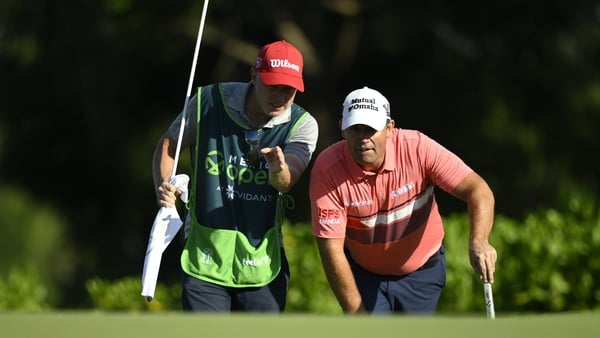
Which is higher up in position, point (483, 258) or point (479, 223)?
point (479, 223)

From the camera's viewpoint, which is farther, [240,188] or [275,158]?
[240,188]

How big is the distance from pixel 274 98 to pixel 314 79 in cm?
1342

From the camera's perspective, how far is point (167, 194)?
6.09 meters

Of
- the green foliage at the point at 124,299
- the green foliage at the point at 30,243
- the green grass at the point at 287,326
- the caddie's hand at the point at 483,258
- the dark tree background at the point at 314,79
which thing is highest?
the dark tree background at the point at 314,79

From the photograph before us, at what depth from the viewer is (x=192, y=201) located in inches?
245

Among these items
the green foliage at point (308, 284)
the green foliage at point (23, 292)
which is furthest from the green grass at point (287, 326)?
the green foliage at point (23, 292)

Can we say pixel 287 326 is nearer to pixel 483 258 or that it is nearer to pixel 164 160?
pixel 483 258

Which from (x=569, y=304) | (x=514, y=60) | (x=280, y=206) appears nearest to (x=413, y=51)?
(x=514, y=60)

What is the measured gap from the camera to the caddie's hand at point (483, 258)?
6051 millimetres

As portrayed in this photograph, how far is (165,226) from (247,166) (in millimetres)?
484

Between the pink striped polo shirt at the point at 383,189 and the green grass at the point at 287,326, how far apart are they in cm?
260

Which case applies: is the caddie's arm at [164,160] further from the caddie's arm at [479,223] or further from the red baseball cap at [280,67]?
the caddie's arm at [479,223]

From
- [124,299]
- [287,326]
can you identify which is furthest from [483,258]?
[124,299]

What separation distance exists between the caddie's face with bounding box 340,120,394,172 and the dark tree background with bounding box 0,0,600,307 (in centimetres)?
1174
